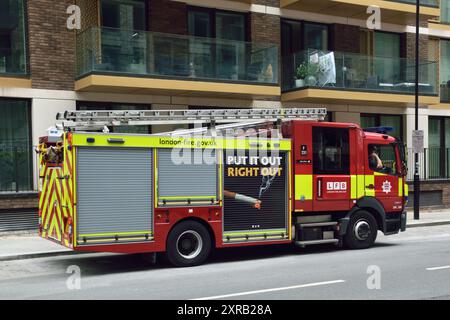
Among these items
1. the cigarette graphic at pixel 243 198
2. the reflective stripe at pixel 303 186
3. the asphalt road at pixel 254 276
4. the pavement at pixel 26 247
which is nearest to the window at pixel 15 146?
the pavement at pixel 26 247

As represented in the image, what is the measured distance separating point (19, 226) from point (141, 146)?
629 cm

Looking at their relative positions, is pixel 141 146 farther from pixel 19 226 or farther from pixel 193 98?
pixel 193 98

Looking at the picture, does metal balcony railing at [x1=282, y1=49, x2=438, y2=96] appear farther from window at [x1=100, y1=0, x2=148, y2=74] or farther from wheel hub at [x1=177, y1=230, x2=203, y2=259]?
wheel hub at [x1=177, y1=230, x2=203, y2=259]

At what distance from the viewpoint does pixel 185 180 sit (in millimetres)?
10320

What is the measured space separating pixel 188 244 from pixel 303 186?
9.05 ft

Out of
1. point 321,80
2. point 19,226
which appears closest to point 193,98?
point 321,80

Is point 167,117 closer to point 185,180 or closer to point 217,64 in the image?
point 185,180

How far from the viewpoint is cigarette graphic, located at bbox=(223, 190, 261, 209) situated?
10.7 m

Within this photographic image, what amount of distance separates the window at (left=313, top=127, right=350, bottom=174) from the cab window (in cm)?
74

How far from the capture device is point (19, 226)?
14461 millimetres

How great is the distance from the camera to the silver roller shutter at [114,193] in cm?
945

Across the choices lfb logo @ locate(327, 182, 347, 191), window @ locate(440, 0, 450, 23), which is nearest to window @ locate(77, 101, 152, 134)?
lfb logo @ locate(327, 182, 347, 191)

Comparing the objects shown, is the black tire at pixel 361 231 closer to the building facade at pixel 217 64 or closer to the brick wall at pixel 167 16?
the building facade at pixel 217 64

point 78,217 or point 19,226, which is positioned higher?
point 78,217
